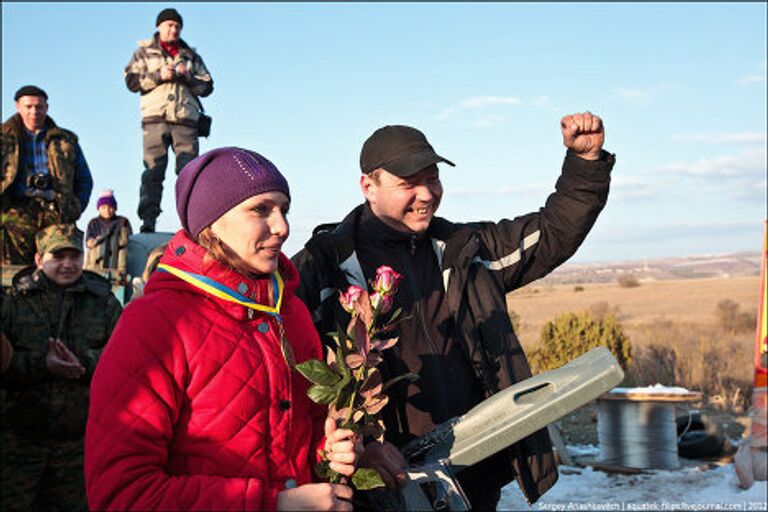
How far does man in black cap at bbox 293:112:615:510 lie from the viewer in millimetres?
3043

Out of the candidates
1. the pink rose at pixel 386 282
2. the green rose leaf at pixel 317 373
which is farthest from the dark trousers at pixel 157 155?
the green rose leaf at pixel 317 373

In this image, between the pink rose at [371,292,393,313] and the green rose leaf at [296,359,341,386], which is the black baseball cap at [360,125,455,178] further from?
the green rose leaf at [296,359,341,386]

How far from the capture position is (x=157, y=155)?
9203 millimetres

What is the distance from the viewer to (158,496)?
181cm

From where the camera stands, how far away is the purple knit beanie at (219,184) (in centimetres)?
212

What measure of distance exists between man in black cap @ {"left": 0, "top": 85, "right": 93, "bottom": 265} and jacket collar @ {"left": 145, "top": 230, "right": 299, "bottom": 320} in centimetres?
549

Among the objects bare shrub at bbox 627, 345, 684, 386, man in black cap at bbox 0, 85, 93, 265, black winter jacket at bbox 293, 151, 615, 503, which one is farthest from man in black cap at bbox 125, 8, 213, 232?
bare shrub at bbox 627, 345, 684, 386

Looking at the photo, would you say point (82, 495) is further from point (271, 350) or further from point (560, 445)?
point (560, 445)

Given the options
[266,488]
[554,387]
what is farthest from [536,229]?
[266,488]

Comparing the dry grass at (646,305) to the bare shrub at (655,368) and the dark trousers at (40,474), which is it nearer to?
the bare shrub at (655,368)

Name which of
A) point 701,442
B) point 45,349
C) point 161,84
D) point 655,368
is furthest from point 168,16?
point 655,368

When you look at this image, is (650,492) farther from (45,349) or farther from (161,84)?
(161,84)

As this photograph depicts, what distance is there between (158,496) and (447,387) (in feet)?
4.87

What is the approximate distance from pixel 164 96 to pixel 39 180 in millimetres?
2343
